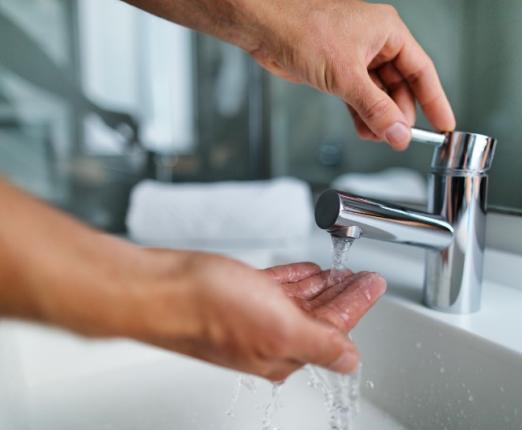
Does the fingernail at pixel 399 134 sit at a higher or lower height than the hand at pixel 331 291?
higher

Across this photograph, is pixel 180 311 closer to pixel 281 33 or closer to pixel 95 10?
pixel 281 33

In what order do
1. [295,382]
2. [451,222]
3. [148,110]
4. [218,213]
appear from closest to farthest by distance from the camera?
[451,222] → [295,382] → [218,213] → [148,110]

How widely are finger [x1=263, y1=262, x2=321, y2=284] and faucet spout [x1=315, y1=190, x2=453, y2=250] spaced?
62 millimetres

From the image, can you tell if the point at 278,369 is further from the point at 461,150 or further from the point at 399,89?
the point at 399,89

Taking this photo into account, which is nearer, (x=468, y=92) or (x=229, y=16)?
(x=229, y=16)

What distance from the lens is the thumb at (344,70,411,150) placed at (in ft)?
1.81

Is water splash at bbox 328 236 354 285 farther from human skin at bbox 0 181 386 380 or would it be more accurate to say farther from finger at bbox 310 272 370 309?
human skin at bbox 0 181 386 380

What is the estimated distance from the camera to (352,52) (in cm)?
57

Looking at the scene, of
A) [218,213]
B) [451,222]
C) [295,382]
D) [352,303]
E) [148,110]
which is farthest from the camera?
[148,110]

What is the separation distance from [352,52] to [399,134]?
0.35 feet

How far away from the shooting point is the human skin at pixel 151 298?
0.99 feet

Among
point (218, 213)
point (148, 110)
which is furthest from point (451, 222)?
point (148, 110)

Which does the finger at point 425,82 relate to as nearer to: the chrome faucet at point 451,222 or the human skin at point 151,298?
the chrome faucet at point 451,222

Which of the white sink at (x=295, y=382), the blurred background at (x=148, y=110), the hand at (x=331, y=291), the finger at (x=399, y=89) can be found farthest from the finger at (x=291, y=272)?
the blurred background at (x=148, y=110)
